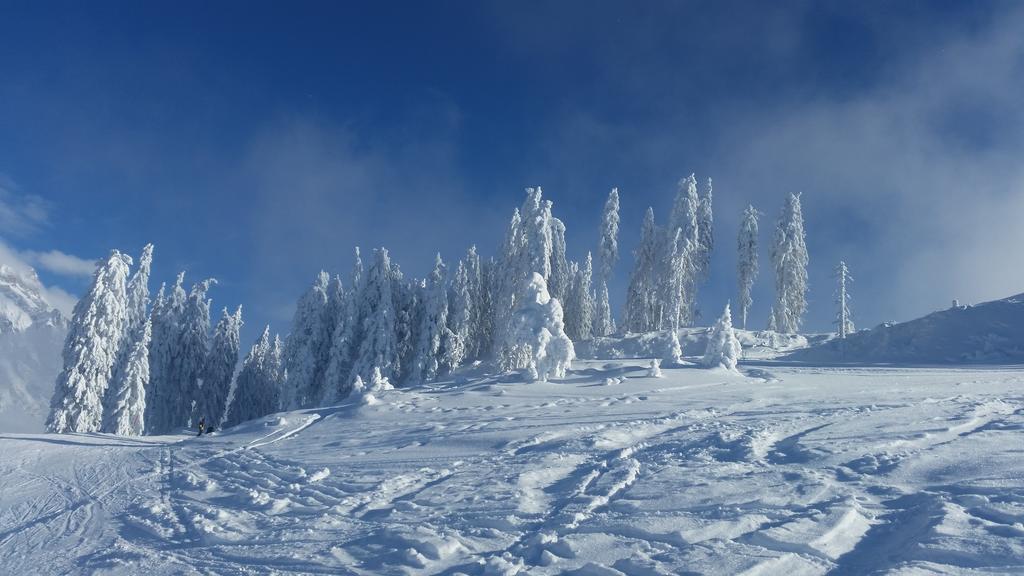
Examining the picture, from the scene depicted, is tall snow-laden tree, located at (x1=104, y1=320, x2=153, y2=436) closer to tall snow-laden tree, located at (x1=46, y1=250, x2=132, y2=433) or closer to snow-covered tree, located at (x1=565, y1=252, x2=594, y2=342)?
tall snow-laden tree, located at (x1=46, y1=250, x2=132, y2=433)

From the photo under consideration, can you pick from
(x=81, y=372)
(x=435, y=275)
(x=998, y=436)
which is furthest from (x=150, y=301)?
(x=998, y=436)

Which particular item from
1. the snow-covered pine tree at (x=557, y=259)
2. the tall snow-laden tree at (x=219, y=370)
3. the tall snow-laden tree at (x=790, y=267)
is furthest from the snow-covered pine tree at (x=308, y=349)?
the tall snow-laden tree at (x=790, y=267)

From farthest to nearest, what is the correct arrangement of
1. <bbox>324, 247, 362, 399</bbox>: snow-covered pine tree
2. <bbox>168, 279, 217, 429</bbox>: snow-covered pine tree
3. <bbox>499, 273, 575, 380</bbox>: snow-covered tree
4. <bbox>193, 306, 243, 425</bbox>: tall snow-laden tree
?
<bbox>193, 306, 243, 425</bbox>: tall snow-laden tree < <bbox>168, 279, 217, 429</bbox>: snow-covered pine tree < <bbox>324, 247, 362, 399</bbox>: snow-covered pine tree < <bbox>499, 273, 575, 380</bbox>: snow-covered tree

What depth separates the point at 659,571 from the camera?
7262 mm

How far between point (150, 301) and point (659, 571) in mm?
46899

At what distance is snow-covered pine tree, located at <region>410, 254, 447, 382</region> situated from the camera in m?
42.2

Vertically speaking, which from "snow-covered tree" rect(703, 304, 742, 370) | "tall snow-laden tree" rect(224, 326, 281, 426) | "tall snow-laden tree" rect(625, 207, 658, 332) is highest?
"tall snow-laden tree" rect(625, 207, 658, 332)

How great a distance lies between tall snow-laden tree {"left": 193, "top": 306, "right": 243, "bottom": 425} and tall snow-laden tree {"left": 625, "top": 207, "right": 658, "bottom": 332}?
34140 millimetres

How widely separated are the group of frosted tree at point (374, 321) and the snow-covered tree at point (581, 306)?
251mm

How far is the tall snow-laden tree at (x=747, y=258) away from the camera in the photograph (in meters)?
52.9

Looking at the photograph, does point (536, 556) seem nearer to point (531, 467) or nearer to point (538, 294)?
point (531, 467)

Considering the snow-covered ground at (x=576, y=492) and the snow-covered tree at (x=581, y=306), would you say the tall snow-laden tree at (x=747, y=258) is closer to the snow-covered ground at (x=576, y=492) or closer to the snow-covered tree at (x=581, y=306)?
the snow-covered tree at (x=581, y=306)

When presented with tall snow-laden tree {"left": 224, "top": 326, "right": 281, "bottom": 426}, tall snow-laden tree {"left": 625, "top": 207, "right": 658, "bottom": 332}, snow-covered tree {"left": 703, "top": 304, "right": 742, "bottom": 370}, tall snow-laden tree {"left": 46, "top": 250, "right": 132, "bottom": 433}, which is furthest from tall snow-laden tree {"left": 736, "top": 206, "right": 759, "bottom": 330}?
tall snow-laden tree {"left": 46, "top": 250, "right": 132, "bottom": 433}

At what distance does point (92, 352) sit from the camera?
113 ft
